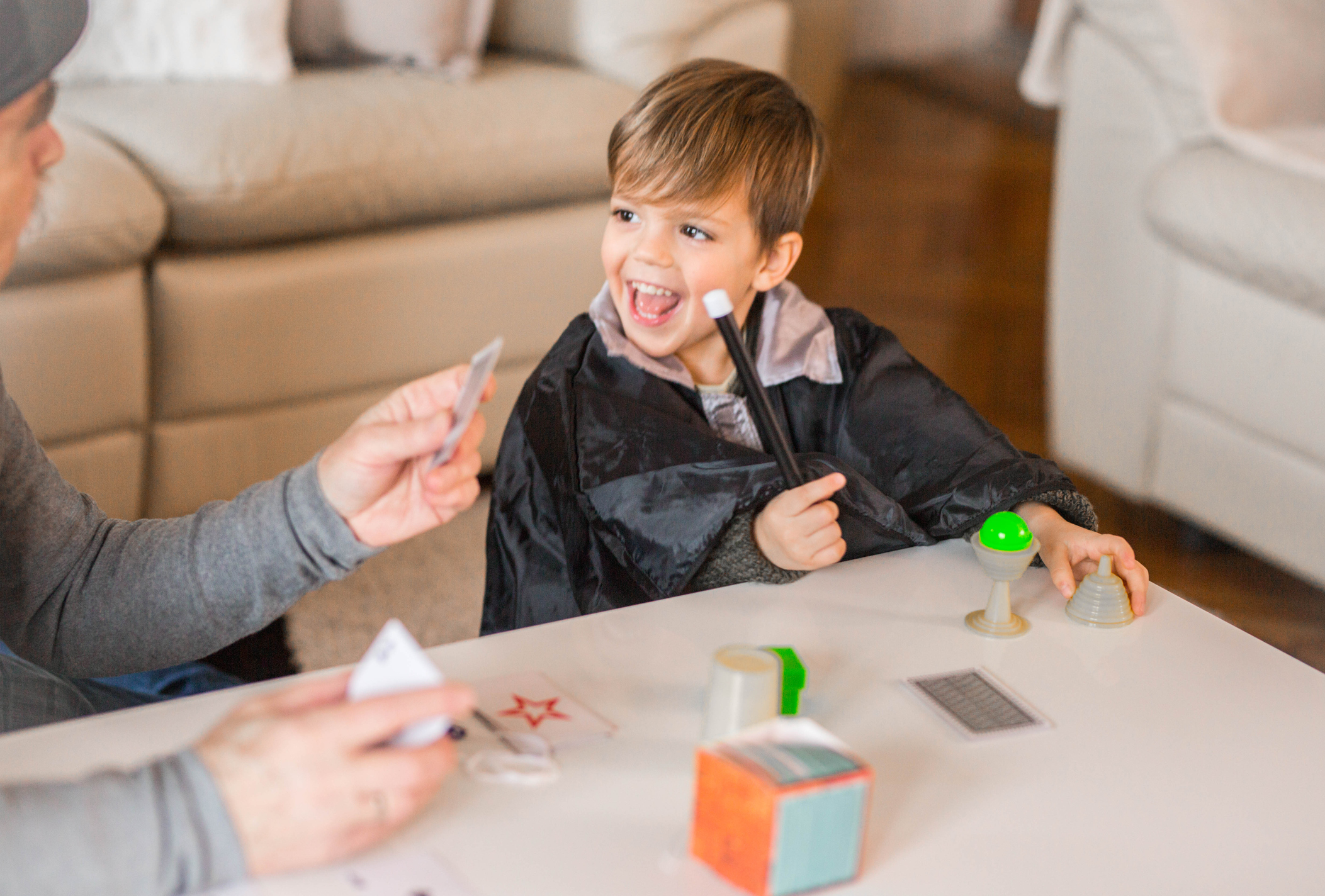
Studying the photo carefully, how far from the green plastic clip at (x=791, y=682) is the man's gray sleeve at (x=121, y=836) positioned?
317 mm

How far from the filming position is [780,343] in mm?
1180

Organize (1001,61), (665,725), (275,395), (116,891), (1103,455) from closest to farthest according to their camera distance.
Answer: (116,891), (665,725), (275,395), (1103,455), (1001,61)

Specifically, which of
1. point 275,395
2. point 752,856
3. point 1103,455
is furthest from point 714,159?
point 1103,455

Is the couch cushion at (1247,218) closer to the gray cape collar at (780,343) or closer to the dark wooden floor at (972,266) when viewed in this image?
the dark wooden floor at (972,266)

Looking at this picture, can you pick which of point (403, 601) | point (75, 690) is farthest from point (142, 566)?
point (403, 601)

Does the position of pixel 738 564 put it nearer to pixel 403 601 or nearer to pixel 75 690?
pixel 75 690

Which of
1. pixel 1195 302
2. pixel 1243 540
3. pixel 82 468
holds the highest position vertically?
pixel 1195 302

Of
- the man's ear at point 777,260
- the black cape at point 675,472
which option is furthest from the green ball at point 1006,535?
the man's ear at point 777,260

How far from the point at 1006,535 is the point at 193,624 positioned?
0.52 meters

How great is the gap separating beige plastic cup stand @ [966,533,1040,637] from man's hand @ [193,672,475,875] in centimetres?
41

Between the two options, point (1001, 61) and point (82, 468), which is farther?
point (1001, 61)

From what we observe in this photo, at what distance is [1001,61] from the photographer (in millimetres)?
4910

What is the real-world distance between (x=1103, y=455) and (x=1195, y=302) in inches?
11.3

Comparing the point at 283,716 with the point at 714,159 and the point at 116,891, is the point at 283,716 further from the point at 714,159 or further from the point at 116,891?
the point at 714,159
